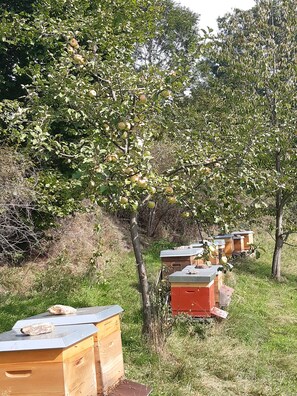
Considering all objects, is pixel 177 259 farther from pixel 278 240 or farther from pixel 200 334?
pixel 278 240

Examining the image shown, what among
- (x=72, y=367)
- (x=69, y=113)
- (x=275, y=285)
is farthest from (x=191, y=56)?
(x=275, y=285)

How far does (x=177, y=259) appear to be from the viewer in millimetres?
7203

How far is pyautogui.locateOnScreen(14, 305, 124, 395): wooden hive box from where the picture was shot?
3.35 meters

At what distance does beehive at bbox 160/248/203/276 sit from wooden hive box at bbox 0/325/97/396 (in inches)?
166

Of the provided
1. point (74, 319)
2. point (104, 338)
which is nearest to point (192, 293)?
point (104, 338)

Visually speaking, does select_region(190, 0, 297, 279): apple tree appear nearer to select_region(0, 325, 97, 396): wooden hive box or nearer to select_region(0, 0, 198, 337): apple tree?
select_region(0, 0, 198, 337): apple tree

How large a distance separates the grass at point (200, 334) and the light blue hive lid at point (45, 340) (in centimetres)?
155

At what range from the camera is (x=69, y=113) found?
474cm

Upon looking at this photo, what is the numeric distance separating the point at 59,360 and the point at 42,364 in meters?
0.12

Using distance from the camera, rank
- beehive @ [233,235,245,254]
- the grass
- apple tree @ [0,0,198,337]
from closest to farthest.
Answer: apple tree @ [0,0,198,337]
the grass
beehive @ [233,235,245,254]

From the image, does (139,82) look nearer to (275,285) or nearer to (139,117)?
(139,117)

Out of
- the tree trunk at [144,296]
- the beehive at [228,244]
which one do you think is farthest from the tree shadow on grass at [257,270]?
the tree trunk at [144,296]

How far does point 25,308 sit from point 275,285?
5.96m

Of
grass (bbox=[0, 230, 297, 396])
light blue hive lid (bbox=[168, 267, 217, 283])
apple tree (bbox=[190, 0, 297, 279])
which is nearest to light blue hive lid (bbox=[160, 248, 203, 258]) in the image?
grass (bbox=[0, 230, 297, 396])
